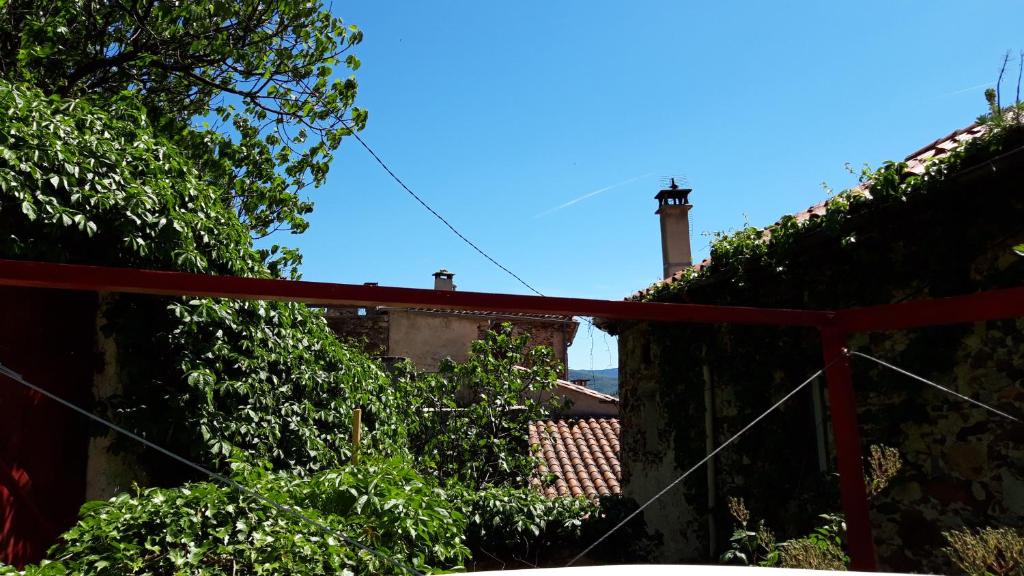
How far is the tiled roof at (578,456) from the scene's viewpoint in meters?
11.9

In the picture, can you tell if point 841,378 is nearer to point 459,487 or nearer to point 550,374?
point 459,487

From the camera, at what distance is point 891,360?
5.34 metres

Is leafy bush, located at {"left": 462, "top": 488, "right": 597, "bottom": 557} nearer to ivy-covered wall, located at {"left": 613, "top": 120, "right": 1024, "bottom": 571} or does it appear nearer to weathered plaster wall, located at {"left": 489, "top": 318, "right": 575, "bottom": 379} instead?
ivy-covered wall, located at {"left": 613, "top": 120, "right": 1024, "bottom": 571}

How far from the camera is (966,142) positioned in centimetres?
488

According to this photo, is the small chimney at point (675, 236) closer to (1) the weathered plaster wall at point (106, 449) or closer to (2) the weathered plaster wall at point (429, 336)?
(2) the weathered plaster wall at point (429, 336)

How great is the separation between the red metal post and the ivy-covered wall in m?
2.00

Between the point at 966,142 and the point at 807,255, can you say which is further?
the point at 807,255

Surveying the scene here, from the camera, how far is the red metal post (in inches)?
126

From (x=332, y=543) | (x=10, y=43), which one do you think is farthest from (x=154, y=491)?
(x=10, y=43)

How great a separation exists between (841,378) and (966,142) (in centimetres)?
255

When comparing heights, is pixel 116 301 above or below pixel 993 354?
above

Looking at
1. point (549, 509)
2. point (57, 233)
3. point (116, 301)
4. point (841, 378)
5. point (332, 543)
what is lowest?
point (549, 509)

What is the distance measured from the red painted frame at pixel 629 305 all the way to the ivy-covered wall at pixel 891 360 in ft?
6.68

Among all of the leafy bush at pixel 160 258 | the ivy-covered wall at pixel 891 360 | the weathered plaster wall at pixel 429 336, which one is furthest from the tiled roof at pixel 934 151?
the weathered plaster wall at pixel 429 336
